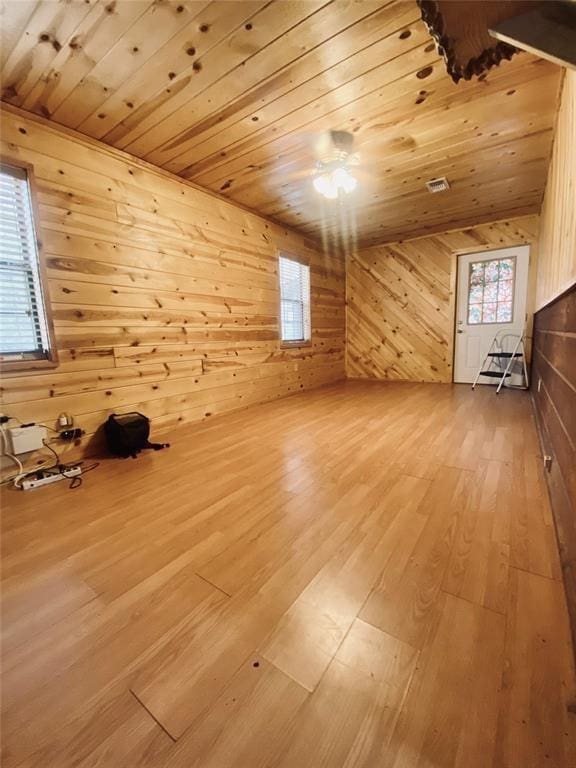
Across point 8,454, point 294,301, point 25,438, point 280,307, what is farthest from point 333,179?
point 8,454

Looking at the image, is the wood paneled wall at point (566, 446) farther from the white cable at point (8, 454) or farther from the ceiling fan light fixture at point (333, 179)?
the white cable at point (8, 454)

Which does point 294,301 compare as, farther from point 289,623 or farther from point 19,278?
Result: point 289,623

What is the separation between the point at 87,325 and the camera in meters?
2.36

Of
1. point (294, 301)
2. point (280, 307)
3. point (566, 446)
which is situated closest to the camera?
point (566, 446)

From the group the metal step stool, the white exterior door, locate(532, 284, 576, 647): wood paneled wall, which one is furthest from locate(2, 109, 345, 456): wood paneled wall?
the metal step stool

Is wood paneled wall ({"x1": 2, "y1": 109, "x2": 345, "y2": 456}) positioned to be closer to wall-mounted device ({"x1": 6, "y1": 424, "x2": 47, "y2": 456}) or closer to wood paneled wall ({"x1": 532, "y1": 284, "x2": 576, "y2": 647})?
wall-mounted device ({"x1": 6, "y1": 424, "x2": 47, "y2": 456})

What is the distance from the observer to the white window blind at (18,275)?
6.57 ft

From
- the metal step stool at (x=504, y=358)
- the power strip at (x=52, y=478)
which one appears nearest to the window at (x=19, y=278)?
the power strip at (x=52, y=478)

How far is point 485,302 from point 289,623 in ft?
16.8

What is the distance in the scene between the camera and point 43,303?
6.98 ft

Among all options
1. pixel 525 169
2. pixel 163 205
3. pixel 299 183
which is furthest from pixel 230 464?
pixel 525 169

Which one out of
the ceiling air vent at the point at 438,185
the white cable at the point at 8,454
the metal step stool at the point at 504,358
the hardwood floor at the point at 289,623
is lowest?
the hardwood floor at the point at 289,623

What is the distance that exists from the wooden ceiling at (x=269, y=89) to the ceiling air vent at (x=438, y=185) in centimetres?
11

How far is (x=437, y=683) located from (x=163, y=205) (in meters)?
3.42
